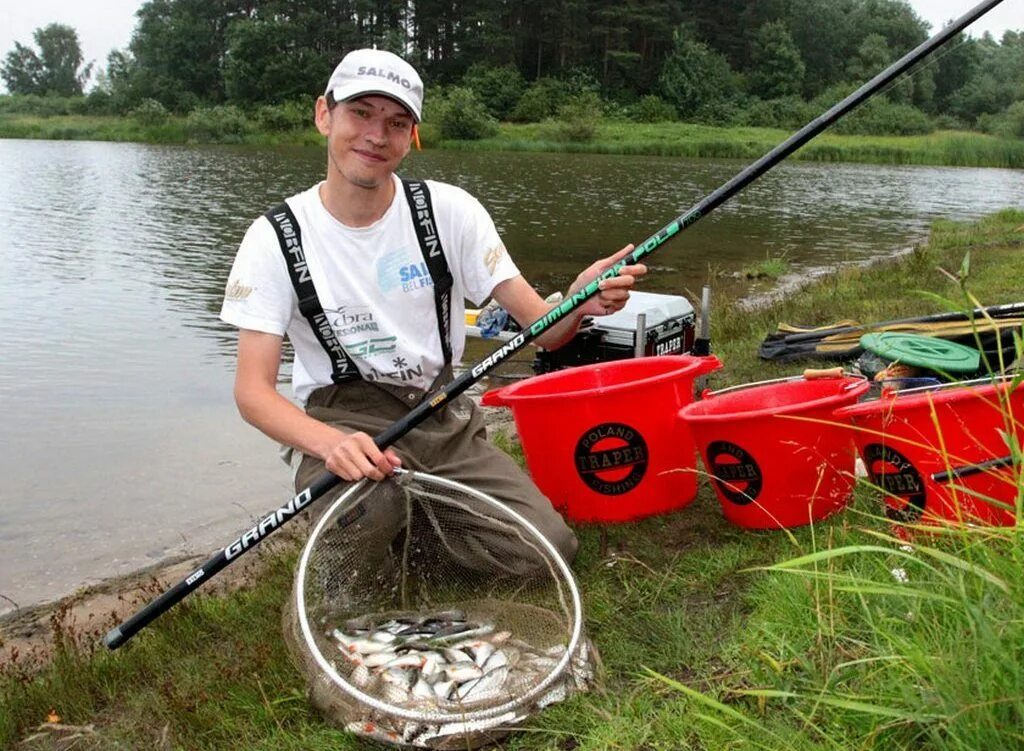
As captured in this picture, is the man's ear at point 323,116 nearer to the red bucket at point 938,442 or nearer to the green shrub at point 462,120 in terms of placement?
the red bucket at point 938,442

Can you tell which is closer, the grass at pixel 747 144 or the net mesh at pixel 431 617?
the net mesh at pixel 431 617

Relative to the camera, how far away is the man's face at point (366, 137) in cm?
348

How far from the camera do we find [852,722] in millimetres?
2033

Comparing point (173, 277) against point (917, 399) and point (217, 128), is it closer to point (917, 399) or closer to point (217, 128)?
point (917, 399)

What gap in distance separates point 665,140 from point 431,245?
169ft

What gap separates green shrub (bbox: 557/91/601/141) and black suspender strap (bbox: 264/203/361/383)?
51.9 m

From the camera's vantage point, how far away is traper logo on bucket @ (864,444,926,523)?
10.9ft

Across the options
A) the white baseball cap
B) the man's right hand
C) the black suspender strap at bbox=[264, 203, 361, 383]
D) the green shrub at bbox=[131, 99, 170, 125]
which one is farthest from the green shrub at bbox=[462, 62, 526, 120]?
the man's right hand

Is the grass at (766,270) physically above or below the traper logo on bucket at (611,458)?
below

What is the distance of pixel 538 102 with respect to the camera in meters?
65.2

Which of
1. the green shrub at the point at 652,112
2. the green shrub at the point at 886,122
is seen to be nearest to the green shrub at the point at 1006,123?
the green shrub at the point at 886,122

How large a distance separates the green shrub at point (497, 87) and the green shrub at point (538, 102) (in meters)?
0.63

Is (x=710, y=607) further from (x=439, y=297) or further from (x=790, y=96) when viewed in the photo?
(x=790, y=96)

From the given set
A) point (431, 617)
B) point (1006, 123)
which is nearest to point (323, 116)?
point (431, 617)
